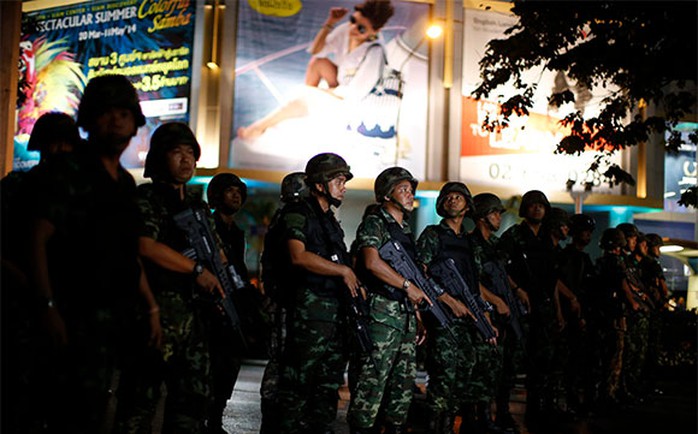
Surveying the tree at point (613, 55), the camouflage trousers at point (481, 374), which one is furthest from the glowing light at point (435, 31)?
the camouflage trousers at point (481, 374)

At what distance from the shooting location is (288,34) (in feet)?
70.4

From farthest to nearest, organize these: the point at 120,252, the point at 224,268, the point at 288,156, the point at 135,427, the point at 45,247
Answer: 1. the point at 288,156
2. the point at 224,268
3. the point at 135,427
4. the point at 120,252
5. the point at 45,247

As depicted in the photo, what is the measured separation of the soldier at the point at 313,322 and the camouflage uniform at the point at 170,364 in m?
1.05

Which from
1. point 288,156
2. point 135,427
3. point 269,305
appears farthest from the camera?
point 288,156

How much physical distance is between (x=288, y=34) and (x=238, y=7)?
1.45 m

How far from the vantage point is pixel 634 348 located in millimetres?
11477

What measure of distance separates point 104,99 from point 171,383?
68.3 inches

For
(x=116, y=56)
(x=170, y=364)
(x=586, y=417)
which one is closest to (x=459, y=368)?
(x=586, y=417)

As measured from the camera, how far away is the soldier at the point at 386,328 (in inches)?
253

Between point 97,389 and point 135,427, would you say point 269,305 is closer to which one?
point 135,427

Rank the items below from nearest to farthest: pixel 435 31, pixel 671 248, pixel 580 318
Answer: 1. pixel 580 318
2. pixel 671 248
3. pixel 435 31

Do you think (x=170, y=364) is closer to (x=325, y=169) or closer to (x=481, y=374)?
(x=325, y=169)

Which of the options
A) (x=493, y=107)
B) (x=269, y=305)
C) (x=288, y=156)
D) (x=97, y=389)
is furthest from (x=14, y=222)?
(x=493, y=107)

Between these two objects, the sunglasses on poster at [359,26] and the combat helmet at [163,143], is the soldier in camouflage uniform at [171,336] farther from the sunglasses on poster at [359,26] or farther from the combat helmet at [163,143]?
the sunglasses on poster at [359,26]
